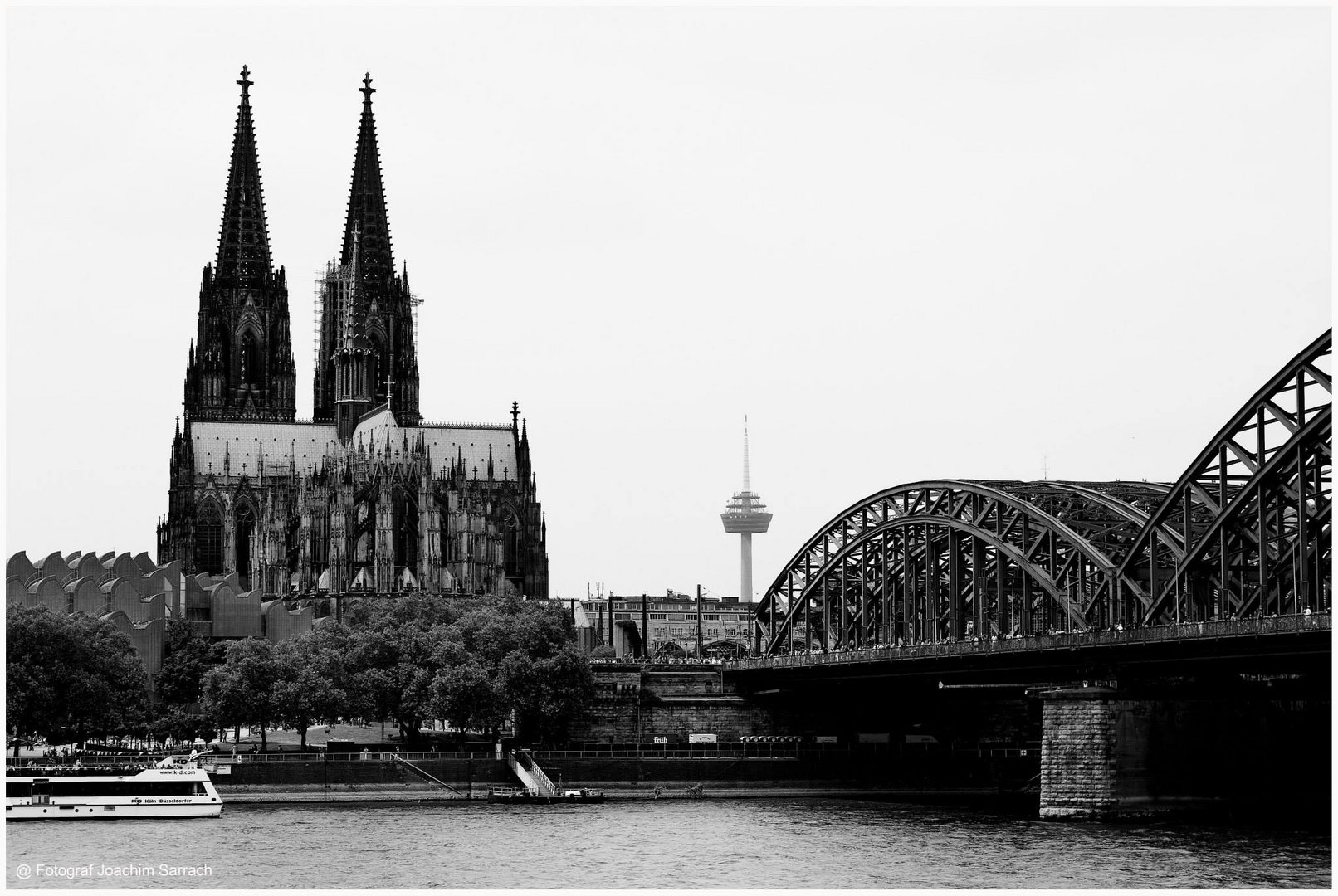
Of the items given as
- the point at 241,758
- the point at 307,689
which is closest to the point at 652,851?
the point at 241,758

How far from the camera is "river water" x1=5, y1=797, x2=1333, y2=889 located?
8025cm

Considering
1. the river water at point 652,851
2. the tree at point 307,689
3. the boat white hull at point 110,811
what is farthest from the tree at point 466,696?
the boat white hull at point 110,811

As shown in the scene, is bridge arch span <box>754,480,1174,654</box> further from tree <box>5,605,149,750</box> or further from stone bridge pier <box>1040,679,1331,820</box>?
tree <box>5,605,149,750</box>

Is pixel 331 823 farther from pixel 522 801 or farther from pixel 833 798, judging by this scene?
pixel 833 798

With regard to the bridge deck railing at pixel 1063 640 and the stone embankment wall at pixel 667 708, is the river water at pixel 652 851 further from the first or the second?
the stone embankment wall at pixel 667 708

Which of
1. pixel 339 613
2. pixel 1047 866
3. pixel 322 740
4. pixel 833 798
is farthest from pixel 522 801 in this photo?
pixel 339 613

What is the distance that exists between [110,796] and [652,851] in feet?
86.6

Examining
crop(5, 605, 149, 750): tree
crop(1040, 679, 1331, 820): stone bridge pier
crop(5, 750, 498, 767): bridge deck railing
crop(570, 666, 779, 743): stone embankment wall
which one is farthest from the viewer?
crop(570, 666, 779, 743): stone embankment wall

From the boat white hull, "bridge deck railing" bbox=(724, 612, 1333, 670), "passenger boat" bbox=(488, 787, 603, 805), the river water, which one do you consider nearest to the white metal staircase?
"passenger boat" bbox=(488, 787, 603, 805)

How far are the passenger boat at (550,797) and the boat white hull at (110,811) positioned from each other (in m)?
16.4

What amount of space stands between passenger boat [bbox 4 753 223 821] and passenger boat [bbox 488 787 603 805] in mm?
15603

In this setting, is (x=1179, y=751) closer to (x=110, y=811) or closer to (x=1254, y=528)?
(x=1254, y=528)

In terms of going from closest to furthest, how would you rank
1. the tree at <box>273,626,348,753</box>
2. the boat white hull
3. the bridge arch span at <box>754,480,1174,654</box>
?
the boat white hull, the bridge arch span at <box>754,480,1174,654</box>, the tree at <box>273,626,348,753</box>

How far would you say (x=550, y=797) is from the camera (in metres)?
120
